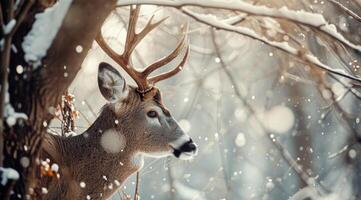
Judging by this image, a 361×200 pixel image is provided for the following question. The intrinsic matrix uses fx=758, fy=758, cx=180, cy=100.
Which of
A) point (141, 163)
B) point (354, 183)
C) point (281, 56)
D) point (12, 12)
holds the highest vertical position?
point (12, 12)

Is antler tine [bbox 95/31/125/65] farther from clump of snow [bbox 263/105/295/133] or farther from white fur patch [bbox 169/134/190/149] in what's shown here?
clump of snow [bbox 263/105/295/133]

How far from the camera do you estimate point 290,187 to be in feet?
61.5

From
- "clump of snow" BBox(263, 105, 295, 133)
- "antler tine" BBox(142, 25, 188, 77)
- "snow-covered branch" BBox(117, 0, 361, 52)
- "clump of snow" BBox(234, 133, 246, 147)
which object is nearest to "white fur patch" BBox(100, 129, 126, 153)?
"antler tine" BBox(142, 25, 188, 77)

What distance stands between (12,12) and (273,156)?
1620 cm

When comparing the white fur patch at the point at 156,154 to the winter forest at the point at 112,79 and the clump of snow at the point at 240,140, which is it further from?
the clump of snow at the point at 240,140

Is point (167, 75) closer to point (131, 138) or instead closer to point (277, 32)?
point (131, 138)

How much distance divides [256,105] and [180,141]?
44.5 ft

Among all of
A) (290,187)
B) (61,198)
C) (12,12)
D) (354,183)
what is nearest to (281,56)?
(61,198)

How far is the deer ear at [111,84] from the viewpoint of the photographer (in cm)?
475

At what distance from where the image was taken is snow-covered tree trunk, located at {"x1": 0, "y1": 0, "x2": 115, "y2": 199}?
311 cm

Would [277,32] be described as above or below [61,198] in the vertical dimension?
above

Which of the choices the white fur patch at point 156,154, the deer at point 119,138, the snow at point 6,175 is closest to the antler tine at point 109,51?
the deer at point 119,138

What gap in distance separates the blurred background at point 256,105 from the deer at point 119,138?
258mm

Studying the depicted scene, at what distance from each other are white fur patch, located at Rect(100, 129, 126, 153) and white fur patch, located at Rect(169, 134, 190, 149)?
36 centimetres
